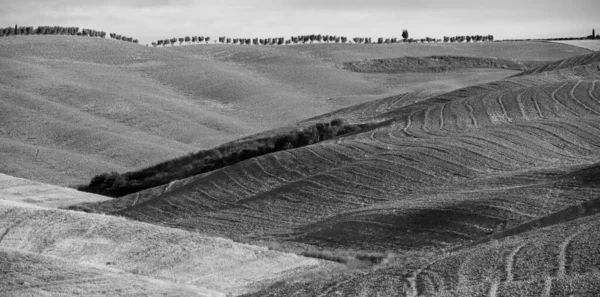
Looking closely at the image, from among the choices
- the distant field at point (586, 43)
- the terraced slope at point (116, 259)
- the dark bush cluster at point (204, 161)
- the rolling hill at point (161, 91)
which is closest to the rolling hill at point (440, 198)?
the terraced slope at point (116, 259)

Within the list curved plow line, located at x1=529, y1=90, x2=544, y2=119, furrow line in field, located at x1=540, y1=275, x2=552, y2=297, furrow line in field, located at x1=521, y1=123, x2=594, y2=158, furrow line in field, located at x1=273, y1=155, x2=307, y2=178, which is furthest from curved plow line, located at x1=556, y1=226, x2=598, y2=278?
curved plow line, located at x1=529, y1=90, x2=544, y2=119

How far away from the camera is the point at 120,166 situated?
50062 millimetres

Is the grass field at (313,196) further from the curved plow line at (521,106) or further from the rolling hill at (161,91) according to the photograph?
the rolling hill at (161,91)

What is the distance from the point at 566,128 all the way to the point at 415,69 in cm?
5256

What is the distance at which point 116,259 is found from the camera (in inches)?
950

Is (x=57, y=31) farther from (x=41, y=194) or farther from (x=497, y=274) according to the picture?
(x=497, y=274)

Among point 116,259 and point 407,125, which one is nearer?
point 116,259

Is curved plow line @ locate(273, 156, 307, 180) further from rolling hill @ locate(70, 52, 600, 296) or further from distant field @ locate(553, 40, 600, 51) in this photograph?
distant field @ locate(553, 40, 600, 51)

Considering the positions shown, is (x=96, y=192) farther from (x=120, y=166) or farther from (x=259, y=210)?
→ (x=259, y=210)

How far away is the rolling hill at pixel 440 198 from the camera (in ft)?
58.1

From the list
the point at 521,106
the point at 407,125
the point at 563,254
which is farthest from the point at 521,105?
the point at 563,254

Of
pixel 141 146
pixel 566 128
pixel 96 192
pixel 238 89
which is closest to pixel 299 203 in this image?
pixel 566 128

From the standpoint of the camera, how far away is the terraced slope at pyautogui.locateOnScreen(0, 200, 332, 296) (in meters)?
19.4

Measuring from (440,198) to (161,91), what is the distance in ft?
147
